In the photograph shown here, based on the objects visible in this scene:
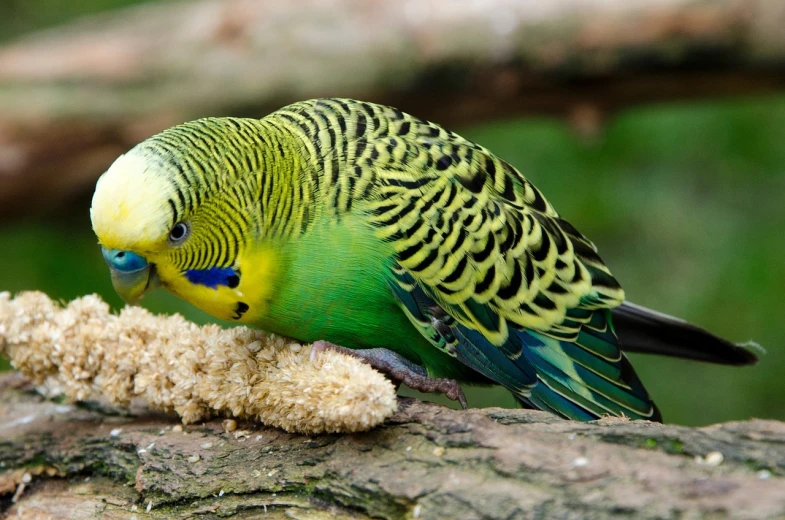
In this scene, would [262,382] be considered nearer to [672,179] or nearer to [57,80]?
[57,80]

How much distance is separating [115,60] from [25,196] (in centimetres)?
115

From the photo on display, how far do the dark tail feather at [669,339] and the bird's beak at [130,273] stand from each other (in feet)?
6.59

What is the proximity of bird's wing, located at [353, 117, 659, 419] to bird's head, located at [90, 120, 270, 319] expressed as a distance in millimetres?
521

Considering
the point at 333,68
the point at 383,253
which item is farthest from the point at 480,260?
the point at 333,68

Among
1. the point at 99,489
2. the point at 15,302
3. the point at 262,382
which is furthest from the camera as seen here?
the point at 15,302

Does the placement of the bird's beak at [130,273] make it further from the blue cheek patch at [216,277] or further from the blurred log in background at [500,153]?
the blurred log in background at [500,153]

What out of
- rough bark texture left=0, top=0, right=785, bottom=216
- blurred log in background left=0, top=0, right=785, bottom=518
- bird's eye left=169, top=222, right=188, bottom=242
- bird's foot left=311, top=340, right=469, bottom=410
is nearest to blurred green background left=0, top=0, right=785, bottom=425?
blurred log in background left=0, top=0, right=785, bottom=518

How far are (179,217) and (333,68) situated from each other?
2987mm

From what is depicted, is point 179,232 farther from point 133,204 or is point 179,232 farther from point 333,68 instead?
point 333,68

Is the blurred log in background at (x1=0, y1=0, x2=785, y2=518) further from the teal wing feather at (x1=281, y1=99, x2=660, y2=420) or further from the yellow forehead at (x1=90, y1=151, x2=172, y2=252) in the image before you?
the yellow forehead at (x1=90, y1=151, x2=172, y2=252)

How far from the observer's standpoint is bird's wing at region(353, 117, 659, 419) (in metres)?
3.01

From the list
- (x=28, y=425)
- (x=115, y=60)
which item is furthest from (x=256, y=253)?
(x=115, y=60)

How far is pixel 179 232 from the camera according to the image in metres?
2.67

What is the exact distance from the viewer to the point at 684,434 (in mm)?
2250
